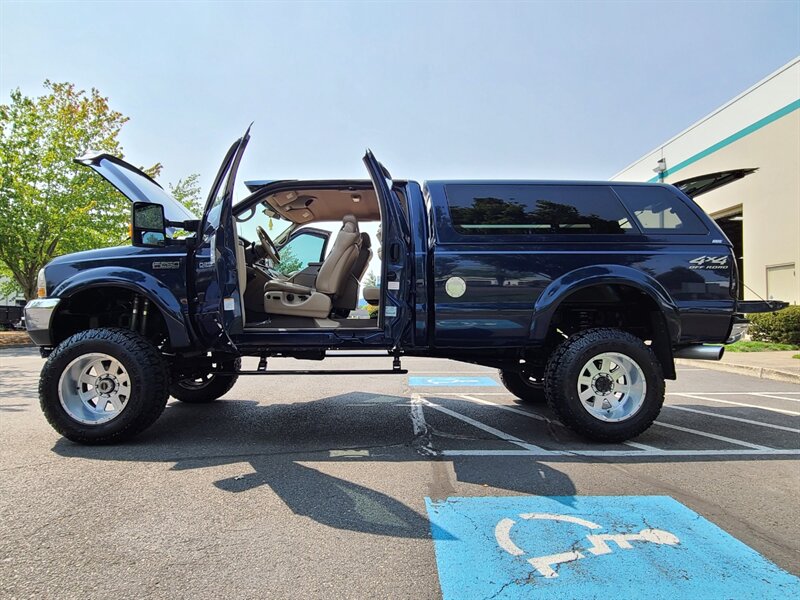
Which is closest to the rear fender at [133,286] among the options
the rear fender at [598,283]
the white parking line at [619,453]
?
the white parking line at [619,453]

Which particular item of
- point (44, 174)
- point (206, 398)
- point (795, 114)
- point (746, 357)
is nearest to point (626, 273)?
point (206, 398)

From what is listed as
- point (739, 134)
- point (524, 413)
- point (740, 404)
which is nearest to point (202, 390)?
point (524, 413)

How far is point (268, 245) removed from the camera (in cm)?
558

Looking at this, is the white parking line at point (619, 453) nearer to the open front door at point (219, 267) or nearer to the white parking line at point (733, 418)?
the white parking line at point (733, 418)

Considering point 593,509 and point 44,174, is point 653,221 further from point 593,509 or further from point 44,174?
point 44,174

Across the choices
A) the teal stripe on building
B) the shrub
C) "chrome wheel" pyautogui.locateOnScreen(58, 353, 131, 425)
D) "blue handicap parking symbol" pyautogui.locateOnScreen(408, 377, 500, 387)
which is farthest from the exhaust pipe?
the teal stripe on building

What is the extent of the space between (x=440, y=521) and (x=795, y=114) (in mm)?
17668

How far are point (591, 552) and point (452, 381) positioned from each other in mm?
5667

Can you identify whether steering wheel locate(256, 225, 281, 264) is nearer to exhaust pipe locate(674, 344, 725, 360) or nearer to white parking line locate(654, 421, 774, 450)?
exhaust pipe locate(674, 344, 725, 360)

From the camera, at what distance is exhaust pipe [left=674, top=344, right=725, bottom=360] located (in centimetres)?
446

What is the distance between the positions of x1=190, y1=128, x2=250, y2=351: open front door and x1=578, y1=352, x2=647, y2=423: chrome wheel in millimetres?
3071

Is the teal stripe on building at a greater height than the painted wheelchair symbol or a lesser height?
greater

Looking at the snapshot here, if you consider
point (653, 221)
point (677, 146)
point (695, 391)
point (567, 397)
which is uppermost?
point (677, 146)

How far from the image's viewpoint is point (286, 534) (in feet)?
8.46
